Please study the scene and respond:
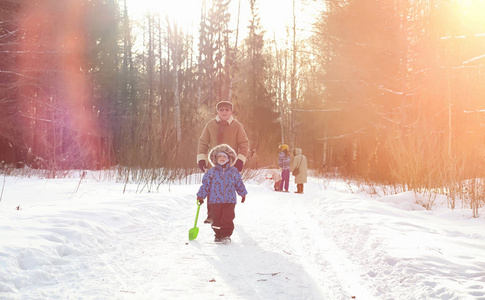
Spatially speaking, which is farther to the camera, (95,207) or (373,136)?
(373,136)

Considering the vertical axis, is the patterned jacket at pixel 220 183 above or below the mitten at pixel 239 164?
below

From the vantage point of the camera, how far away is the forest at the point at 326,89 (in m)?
11.4

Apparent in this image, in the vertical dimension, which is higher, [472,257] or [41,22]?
[41,22]

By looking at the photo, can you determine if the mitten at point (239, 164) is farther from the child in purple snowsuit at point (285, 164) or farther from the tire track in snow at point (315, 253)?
the child in purple snowsuit at point (285, 164)

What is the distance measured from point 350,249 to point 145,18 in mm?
33878

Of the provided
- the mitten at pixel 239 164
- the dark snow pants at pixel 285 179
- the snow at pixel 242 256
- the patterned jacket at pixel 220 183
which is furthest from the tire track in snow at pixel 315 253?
the dark snow pants at pixel 285 179

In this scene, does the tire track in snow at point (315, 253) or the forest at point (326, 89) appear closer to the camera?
the tire track in snow at point (315, 253)

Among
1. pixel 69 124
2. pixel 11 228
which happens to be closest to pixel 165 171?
pixel 11 228

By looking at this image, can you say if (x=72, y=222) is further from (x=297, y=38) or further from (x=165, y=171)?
(x=297, y=38)

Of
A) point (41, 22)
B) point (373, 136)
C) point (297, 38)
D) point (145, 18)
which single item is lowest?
point (373, 136)

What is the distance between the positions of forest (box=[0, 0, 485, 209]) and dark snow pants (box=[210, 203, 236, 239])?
15.6 ft

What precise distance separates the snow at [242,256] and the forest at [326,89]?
3.20m

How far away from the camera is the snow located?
Result: 327cm

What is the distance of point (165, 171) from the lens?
1235 centimetres
